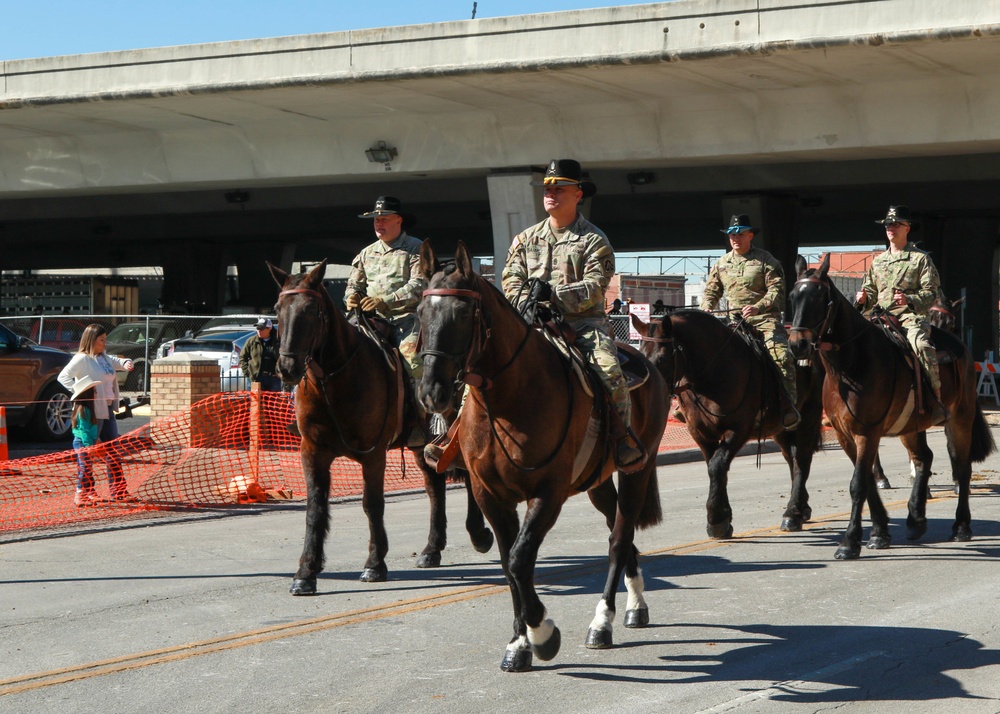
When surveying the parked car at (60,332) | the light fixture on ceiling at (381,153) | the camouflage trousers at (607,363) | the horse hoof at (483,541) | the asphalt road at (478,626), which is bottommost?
the asphalt road at (478,626)

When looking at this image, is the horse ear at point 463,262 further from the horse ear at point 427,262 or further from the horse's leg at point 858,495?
the horse's leg at point 858,495

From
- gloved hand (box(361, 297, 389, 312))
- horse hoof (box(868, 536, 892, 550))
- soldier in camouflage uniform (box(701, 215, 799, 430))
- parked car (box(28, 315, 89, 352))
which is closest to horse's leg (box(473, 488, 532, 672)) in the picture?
gloved hand (box(361, 297, 389, 312))

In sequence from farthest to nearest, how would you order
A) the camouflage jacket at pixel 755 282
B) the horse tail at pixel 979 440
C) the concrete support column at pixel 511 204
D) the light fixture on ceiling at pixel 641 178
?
the light fixture on ceiling at pixel 641 178
the concrete support column at pixel 511 204
the horse tail at pixel 979 440
the camouflage jacket at pixel 755 282

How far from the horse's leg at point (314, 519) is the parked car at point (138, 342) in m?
20.1

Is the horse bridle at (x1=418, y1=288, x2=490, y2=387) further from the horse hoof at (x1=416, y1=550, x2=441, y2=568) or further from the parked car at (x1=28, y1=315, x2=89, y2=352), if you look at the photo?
the parked car at (x1=28, y1=315, x2=89, y2=352)

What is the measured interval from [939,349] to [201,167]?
21.8 metres

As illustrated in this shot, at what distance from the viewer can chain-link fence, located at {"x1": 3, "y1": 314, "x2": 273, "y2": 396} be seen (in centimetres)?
2683

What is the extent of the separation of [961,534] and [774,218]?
2198cm

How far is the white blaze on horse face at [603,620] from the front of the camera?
22.5ft

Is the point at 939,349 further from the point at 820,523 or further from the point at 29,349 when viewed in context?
the point at 29,349

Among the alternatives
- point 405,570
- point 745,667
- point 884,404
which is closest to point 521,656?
point 745,667

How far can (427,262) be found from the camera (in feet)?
20.1

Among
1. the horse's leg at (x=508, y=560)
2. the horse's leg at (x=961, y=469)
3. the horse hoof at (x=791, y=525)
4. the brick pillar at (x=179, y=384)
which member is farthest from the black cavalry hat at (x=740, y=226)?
the brick pillar at (x=179, y=384)

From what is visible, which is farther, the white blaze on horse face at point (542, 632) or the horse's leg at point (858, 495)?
the horse's leg at point (858, 495)
